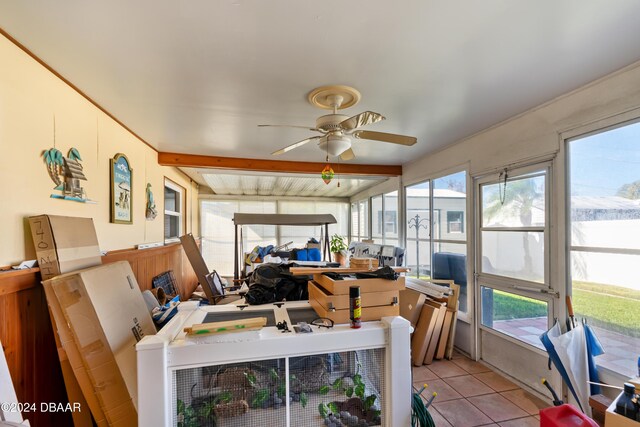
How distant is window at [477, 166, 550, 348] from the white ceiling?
82cm

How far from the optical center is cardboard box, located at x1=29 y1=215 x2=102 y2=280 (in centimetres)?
178

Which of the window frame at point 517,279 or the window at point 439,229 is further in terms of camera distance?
the window at point 439,229

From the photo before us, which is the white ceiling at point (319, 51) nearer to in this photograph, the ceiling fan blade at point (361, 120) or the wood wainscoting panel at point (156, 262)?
the ceiling fan blade at point (361, 120)

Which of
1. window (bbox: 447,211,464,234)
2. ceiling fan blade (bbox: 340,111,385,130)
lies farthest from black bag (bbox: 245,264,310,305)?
window (bbox: 447,211,464,234)

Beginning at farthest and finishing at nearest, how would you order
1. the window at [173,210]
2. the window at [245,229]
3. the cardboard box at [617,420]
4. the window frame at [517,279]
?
the window at [245,229], the window at [173,210], the window frame at [517,279], the cardboard box at [617,420]

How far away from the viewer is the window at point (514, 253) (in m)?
2.77

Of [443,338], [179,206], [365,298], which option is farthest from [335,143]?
[179,206]

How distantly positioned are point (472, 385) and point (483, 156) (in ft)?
8.11

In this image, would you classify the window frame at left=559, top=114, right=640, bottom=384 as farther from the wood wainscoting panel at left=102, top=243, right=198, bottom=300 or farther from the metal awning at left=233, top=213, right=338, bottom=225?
the wood wainscoting panel at left=102, top=243, right=198, bottom=300

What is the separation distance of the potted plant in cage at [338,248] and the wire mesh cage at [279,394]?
3508 millimetres

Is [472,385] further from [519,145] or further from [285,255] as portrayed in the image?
[285,255]

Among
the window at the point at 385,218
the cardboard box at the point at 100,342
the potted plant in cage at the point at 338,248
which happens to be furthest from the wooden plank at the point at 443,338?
the cardboard box at the point at 100,342

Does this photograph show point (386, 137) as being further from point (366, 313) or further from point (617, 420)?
point (617, 420)

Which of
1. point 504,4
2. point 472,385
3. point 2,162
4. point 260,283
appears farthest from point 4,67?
point 472,385
